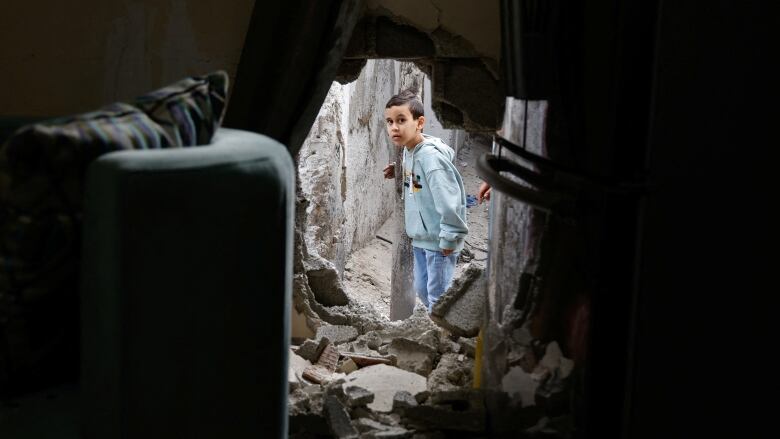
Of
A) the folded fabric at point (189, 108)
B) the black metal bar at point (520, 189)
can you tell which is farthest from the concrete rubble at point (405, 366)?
the folded fabric at point (189, 108)

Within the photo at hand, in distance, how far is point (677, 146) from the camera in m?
1.63

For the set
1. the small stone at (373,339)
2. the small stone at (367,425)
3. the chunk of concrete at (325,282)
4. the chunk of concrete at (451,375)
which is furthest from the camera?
the chunk of concrete at (325,282)

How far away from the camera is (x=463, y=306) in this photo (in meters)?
3.43

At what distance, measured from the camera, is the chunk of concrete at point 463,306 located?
134 inches

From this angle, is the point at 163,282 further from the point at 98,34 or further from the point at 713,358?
the point at 98,34

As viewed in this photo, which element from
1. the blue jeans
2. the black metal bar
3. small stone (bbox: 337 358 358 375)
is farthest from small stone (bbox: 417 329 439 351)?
the black metal bar

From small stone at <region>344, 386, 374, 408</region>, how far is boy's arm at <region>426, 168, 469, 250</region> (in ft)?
5.54

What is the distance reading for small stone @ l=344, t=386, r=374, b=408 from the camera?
9.20 feet

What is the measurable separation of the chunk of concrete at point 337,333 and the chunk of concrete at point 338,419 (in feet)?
2.83

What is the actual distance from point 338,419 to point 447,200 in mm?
2000

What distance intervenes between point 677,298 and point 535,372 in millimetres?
502

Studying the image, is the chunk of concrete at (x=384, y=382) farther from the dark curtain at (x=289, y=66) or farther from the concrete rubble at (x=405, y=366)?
the dark curtain at (x=289, y=66)

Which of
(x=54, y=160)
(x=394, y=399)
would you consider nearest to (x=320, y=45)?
(x=394, y=399)

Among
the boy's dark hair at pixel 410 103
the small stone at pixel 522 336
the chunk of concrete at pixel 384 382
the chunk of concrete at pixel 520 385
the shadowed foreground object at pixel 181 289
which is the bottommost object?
the chunk of concrete at pixel 384 382
